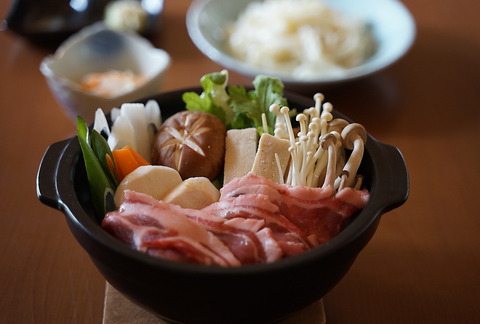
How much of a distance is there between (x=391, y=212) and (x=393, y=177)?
1.30ft

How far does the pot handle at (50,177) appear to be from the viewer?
0.75 meters

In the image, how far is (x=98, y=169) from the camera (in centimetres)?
81

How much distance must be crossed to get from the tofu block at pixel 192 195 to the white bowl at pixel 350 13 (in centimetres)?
62

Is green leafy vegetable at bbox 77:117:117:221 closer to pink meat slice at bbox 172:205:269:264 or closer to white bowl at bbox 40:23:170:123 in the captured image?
pink meat slice at bbox 172:205:269:264

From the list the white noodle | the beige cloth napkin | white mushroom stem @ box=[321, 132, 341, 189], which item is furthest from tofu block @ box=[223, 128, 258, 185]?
the white noodle

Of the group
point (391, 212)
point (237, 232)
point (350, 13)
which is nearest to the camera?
point (237, 232)

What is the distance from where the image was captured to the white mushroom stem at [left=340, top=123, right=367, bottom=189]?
0.84m

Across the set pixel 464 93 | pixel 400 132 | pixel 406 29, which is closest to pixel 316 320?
pixel 400 132

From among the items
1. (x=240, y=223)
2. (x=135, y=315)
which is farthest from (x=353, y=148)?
(x=135, y=315)

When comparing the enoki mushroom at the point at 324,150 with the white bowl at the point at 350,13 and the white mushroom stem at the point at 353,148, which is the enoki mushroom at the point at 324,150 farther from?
the white bowl at the point at 350,13

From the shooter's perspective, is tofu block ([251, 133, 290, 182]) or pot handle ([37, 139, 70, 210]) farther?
tofu block ([251, 133, 290, 182])

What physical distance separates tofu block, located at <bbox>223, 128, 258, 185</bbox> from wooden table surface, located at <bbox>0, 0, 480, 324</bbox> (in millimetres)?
319

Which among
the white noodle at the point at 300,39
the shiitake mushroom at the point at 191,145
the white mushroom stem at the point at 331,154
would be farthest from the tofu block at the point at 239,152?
the white noodle at the point at 300,39

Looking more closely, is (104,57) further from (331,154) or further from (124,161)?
(331,154)
